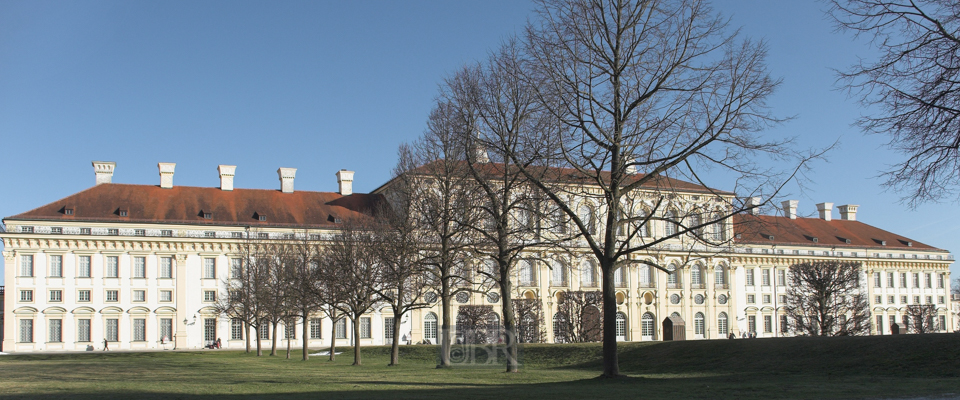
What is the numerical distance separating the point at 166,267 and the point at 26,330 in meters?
10.1

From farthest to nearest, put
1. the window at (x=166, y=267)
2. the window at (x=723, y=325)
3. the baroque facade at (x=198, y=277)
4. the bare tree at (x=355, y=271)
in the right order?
the window at (x=723, y=325), the window at (x=166, y=267), the baroque facade at (x=198, y=277), the bare tree at (x=355, y=271)

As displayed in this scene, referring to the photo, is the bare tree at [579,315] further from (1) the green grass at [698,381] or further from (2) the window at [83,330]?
(2) the window at [83,330]

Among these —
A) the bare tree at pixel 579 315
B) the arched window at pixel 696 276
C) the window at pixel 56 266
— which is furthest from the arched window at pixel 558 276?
the window at pixel 56 266

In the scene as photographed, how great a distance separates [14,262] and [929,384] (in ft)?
196

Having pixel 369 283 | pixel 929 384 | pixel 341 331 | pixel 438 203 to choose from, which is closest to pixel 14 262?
pixel 341 331

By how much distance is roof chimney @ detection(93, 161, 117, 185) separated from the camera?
65750mm

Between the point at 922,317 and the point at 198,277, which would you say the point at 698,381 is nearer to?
the point at 198,277

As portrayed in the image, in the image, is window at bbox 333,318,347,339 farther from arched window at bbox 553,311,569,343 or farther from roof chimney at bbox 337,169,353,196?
arched window at bbox 553,311,569,343

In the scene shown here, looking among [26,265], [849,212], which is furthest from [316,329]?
[849,212]

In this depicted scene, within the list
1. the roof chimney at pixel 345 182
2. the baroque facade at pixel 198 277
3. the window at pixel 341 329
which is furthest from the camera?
the roof chimney at pixel 345 182

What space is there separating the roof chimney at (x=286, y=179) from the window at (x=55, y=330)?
19.9 meters

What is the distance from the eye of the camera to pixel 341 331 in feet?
212

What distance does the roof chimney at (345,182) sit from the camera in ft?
238

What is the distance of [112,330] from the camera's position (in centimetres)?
6041
